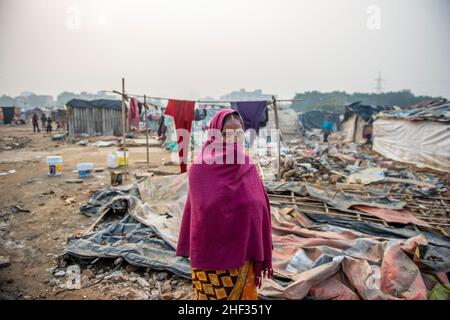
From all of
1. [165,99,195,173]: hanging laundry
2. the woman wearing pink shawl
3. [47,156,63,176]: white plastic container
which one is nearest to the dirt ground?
[47,156,63,176]: white plastic container

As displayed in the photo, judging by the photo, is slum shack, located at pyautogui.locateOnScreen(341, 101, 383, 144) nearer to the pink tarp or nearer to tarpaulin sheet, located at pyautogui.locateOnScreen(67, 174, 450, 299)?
tarpaulin sheet, located at pyautogui.locateOnScreen(67, 174, 450, 299)

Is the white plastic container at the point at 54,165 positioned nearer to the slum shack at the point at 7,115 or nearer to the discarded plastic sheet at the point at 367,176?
the discarded plastic sheet at the point at 367,176

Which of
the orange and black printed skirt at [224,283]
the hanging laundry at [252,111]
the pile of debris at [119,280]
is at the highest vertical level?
the hanging laundry at [252,111]

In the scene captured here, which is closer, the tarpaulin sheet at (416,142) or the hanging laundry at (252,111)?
the hanging laundry at (252,111)

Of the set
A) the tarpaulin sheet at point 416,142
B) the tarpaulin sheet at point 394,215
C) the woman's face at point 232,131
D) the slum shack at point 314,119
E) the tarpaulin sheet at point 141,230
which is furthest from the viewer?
the slum shack at point 314,119

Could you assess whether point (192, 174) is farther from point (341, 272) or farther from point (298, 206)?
point (298, 206)

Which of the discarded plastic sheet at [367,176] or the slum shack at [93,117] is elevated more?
the slum shack at [93,117]

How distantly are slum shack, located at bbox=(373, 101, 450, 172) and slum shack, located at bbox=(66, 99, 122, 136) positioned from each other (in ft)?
51.6

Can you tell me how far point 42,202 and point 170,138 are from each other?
8305 millimetres

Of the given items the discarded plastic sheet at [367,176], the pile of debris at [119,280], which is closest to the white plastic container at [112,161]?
the pile of debris at [119,280]

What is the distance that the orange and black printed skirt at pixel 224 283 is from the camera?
174 cm

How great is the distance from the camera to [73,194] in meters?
5.91

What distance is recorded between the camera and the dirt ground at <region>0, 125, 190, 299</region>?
285 centimetres

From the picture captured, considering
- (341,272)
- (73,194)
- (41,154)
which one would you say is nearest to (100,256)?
(341,272)
